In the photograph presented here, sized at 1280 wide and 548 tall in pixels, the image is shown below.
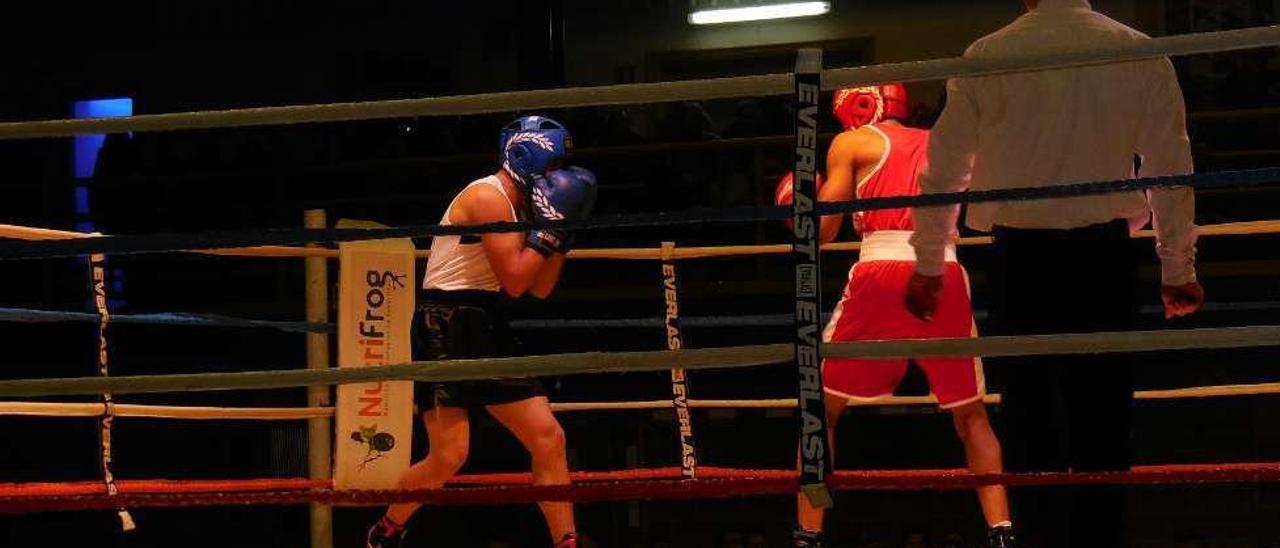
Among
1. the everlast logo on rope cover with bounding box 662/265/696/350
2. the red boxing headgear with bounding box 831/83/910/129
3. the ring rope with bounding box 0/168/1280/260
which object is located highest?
the red boxing headgear with bounding box 831/83/910/129

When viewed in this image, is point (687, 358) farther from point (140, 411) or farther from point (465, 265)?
point (140, 411)

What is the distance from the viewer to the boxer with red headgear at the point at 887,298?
9.29 ft

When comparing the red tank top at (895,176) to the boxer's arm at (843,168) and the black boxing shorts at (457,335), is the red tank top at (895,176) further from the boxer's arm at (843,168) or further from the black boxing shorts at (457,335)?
the black boxing shorts at (457,335)

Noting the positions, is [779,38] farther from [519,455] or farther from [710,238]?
[519,455]

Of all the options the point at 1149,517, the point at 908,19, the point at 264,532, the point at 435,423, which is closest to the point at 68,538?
the point at 264,532

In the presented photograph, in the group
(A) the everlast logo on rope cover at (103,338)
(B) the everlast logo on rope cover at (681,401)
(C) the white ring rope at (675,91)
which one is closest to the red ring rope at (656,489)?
(C) the white ring rope at (675,91)

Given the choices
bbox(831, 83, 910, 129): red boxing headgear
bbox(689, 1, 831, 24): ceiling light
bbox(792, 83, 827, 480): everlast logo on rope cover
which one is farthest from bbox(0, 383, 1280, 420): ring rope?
bbox(689, 1, 831, 24): ceiling light

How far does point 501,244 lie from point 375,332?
51 centimetres

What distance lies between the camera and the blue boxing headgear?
3.07 m

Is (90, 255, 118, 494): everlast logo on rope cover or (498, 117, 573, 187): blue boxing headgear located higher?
(498, 117, 573, 187): blue boxing headgear

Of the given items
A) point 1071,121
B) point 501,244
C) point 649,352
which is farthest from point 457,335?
point 1071,121

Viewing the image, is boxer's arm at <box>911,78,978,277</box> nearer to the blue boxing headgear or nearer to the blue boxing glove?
the blue boxing glove

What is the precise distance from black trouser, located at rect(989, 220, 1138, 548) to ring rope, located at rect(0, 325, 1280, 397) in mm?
78

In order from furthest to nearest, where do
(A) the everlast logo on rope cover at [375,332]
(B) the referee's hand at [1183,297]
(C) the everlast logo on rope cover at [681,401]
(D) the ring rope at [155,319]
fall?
(C) the everlast logo on rope cover at [681,401] → (A) the everlast logo on rope cover at [375,332] → (D) the ring rope at [155,319] → (B) the referee's hand at [1183,297]
